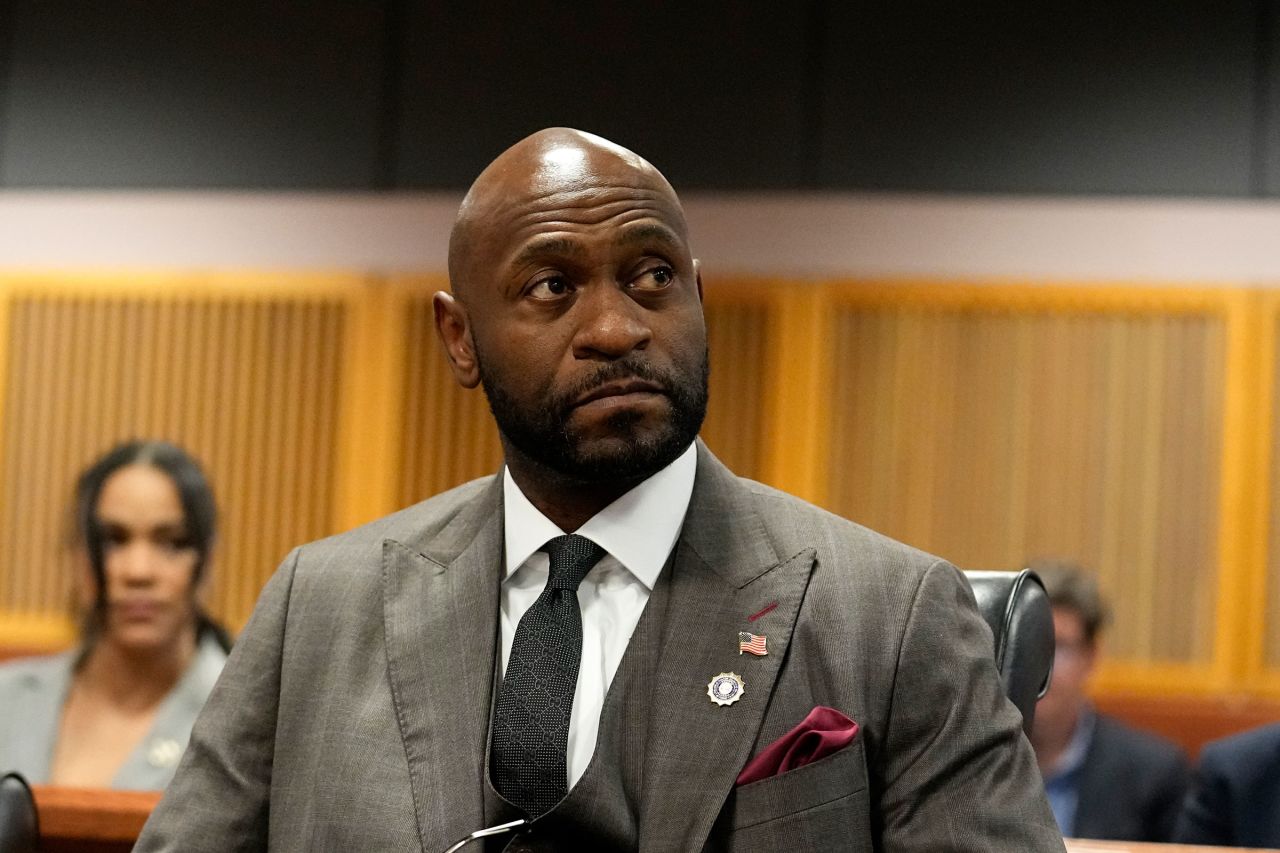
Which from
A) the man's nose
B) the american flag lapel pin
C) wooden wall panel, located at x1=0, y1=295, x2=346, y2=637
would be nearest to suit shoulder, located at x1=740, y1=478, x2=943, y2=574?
the american flag lapel pin

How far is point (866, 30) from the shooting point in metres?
4.48

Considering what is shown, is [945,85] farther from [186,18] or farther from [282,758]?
[282,758]

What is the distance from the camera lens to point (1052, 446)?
4.34 metres

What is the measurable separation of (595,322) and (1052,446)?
300cm

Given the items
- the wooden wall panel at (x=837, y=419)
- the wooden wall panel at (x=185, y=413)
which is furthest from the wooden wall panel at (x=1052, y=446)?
the wooden wall panel at (x=185, y=413)

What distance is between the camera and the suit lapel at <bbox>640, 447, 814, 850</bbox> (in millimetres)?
1488

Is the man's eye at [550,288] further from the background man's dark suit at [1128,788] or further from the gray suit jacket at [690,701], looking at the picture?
the background man's dark suit at [1128,788]

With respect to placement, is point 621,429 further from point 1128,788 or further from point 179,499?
point 1128,788

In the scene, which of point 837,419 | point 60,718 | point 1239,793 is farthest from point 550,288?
point 837,419

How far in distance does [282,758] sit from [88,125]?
355cm

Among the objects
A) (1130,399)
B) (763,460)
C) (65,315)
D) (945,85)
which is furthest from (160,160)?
(1130,399)

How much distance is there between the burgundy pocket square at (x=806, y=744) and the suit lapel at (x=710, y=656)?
21mm

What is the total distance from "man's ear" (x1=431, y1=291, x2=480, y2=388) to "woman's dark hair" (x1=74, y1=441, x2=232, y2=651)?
1.69 m

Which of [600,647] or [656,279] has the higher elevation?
[656,279]
